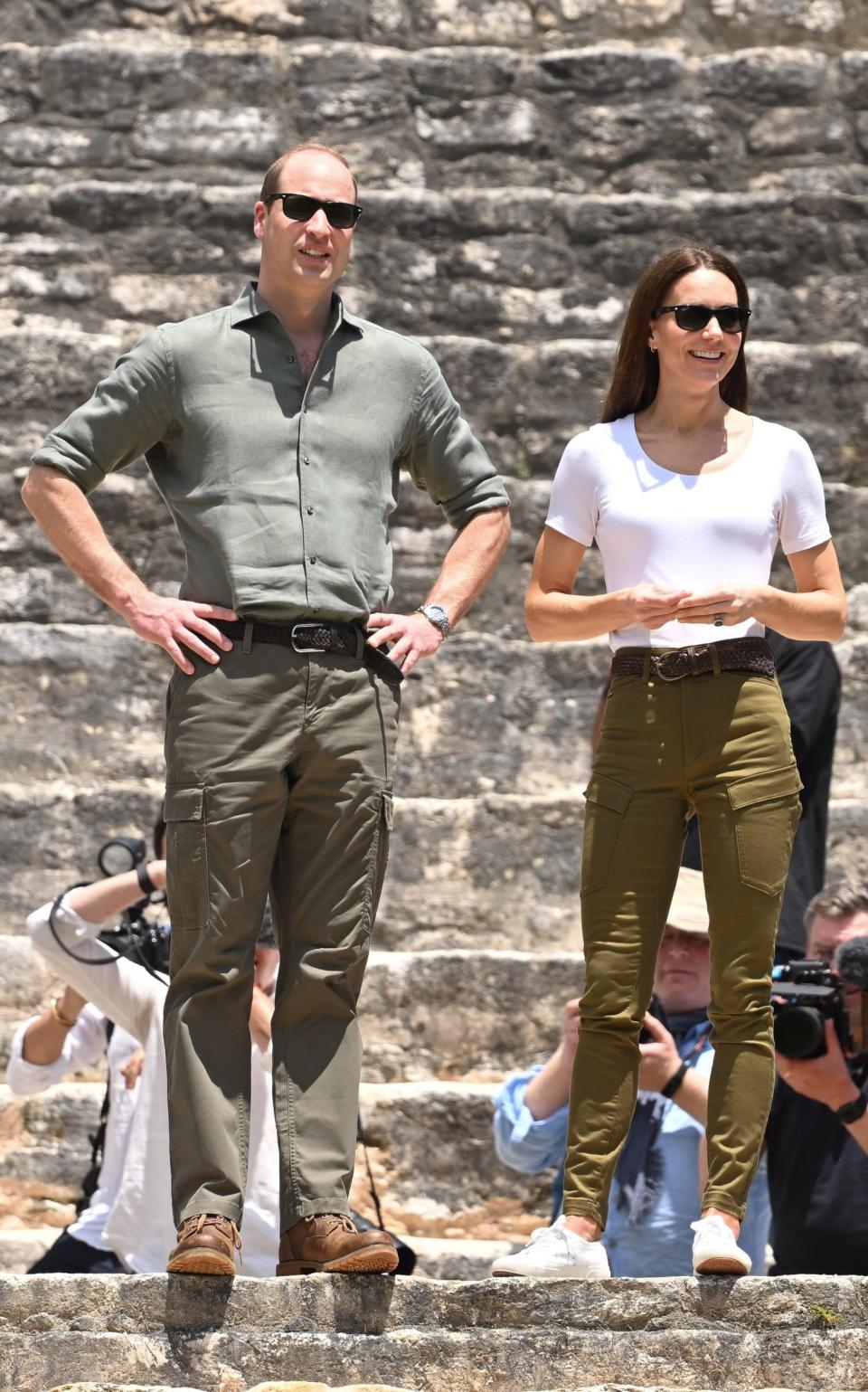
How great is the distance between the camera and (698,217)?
20.6 ft

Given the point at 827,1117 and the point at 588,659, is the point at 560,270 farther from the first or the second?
the point at 827,1117

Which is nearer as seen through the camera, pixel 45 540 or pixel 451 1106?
pixel 451 1106

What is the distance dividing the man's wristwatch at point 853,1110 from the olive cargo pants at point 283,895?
3.06 ft

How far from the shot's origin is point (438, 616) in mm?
3549

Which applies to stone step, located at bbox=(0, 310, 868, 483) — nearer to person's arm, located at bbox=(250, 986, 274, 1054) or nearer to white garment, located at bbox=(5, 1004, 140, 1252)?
white garment, located at bbox=(5, 1004, 140, 1252)

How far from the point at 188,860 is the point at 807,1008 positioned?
1.14 meters

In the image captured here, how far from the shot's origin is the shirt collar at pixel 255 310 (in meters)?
3.52

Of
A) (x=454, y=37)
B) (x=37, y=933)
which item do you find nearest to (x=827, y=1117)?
(x=37, y=933)

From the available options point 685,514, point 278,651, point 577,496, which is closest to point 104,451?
point 278,651

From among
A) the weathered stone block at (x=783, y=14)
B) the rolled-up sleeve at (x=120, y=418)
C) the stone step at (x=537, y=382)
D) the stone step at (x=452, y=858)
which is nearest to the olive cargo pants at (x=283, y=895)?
the rolled-up sleeve at (x=120, y=418)

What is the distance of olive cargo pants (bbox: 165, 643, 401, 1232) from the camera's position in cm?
327

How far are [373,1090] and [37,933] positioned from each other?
912 mm

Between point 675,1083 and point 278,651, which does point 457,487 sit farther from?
point 675,1083

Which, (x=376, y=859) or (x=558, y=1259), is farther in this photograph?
(x=376, y=859)
